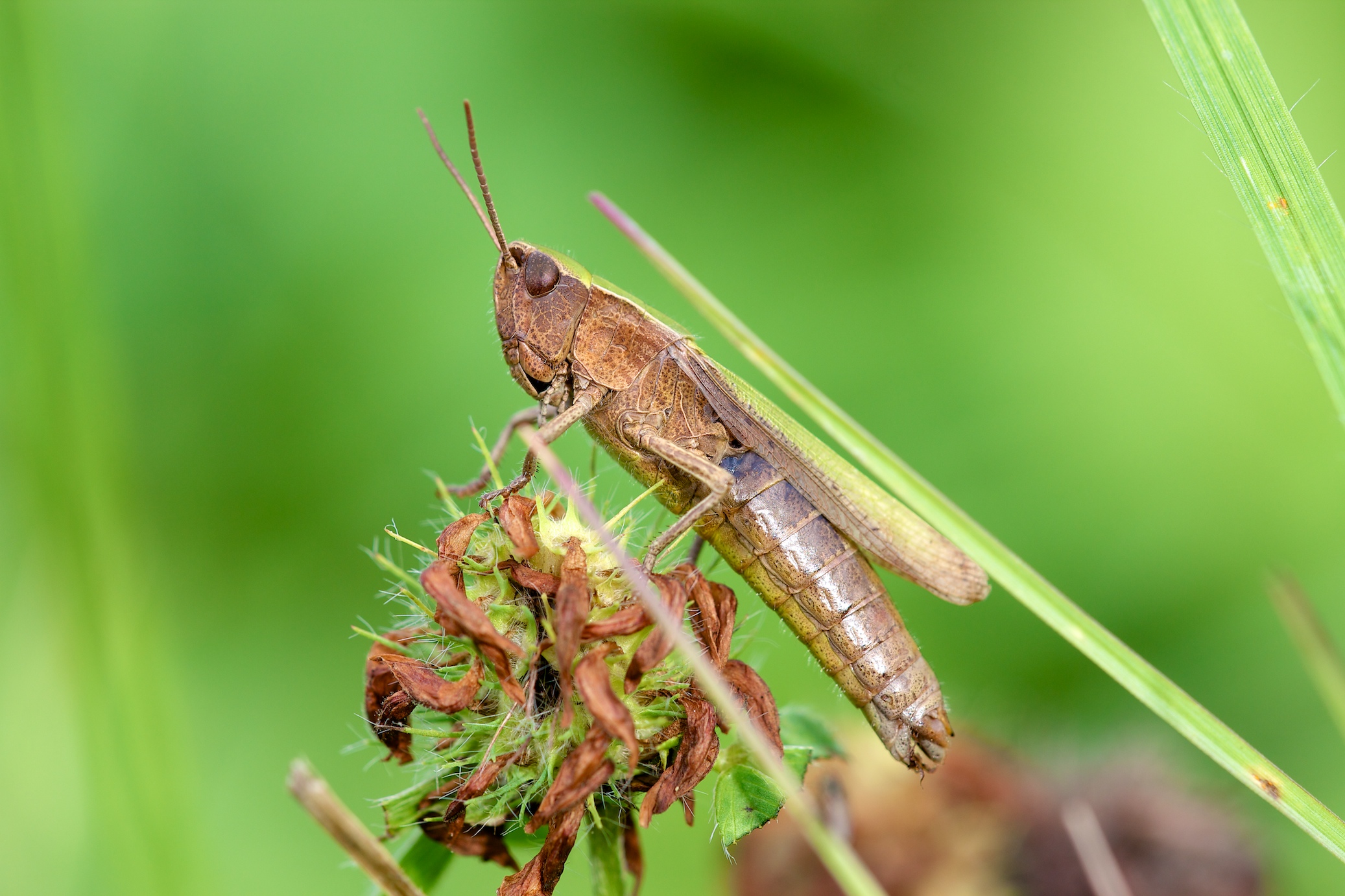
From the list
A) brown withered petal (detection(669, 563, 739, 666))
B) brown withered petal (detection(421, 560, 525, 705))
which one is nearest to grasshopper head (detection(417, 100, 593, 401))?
brown withered petal (detection(669, 563, 739, 666))

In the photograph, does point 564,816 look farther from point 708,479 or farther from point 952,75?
point 952,75

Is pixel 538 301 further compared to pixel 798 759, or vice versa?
pixel 538 301

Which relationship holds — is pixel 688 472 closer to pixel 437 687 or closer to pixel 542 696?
pixel 542 696

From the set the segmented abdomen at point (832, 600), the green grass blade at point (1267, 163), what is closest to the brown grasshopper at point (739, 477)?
the segmented abdomen at point (832, 600)

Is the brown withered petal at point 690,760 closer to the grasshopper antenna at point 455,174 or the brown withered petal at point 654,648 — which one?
the brown withered petal at point 654,648

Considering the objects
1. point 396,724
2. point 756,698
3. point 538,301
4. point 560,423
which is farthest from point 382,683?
point 538,301

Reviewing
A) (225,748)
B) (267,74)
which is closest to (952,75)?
(267,74)
